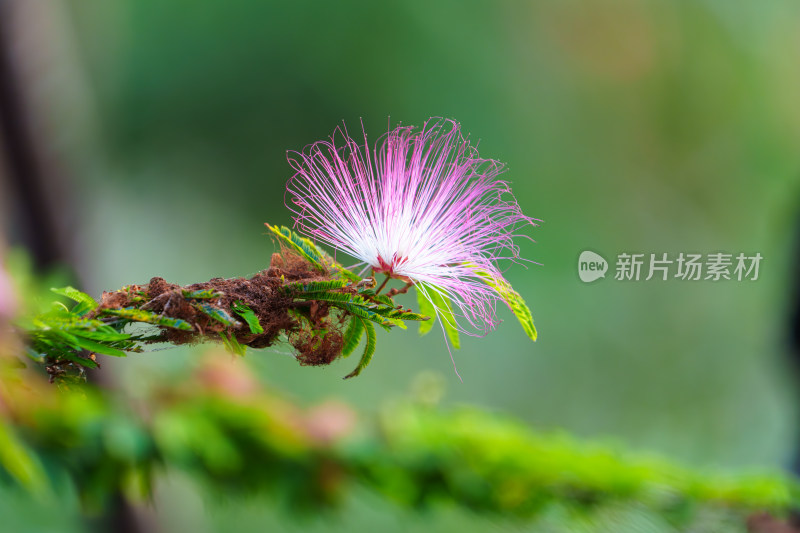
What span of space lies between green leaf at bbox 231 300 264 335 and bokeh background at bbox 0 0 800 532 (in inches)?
55.4

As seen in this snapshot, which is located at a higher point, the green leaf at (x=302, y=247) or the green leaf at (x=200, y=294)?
the green leaf at (x=302, y=247)

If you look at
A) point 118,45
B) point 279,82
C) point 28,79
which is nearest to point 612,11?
point 279,82

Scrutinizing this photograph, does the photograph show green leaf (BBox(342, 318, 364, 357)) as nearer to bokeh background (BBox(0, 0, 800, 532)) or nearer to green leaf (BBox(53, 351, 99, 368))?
green leaf (BBox(53, 351, 99, 368))

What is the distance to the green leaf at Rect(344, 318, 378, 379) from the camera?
0.74 feet

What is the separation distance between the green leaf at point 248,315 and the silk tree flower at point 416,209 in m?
0.05

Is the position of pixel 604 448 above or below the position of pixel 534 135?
below

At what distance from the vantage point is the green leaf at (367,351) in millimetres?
225

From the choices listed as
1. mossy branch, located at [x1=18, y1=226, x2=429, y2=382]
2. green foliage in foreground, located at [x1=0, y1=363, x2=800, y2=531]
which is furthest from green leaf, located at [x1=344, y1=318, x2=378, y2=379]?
green foliage in foreground, located at [x1=0, y1=363, x2=800, y2=531]

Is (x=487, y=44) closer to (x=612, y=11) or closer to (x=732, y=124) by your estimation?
(x=612, y=11)

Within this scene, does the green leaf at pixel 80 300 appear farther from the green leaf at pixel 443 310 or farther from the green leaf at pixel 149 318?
the green leaf at pixel 443 310

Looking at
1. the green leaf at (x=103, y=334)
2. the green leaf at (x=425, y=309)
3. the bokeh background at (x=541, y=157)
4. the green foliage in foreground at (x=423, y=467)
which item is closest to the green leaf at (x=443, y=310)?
the green leaf at (x=425, y=309)

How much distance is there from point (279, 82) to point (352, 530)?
128 centimetres

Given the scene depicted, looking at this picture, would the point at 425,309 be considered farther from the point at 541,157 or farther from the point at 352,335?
the point at 541,157

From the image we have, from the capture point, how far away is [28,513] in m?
1.10
